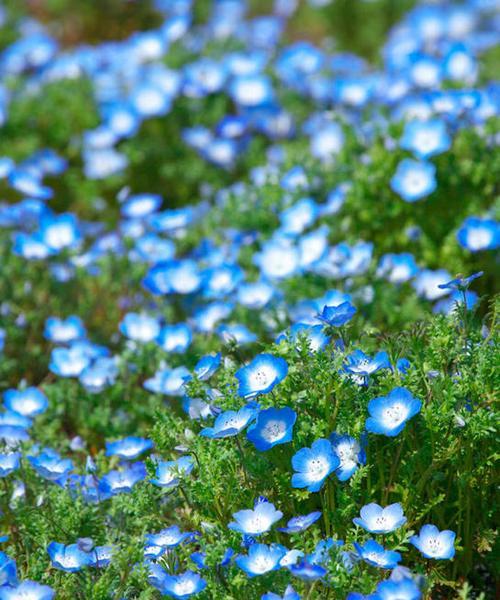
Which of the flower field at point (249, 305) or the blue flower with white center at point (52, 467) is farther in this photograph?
the blue flower with white center at point (52, 467)

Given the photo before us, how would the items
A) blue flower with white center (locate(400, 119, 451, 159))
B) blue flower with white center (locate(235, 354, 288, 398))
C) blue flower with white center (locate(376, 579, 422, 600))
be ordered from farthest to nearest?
blue flower with white center (locate(400, 119, 451, 159)) < blue flower with white center (locate(235, 354, 288, 398)) < blue flower with white center (locate(376, 579, 422, 600))

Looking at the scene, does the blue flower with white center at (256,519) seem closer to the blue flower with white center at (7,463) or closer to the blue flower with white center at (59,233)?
the blue flower with white center at (7,463)

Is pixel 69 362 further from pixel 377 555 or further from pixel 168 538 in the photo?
pixel 377 555

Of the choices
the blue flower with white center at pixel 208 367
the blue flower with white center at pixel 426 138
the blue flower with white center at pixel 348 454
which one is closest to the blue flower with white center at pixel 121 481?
the blue flower with white center at pixel 208 367

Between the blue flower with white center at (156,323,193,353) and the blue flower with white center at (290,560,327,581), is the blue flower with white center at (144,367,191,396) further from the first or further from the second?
the blue flower with white center at (290,560,327,581)

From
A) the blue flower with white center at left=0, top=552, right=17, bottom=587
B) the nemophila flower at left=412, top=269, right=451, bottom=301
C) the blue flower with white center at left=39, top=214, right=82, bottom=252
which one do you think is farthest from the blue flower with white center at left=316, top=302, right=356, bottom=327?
the blue flower with white center at left=39, top=214, right=82, bottom=252
